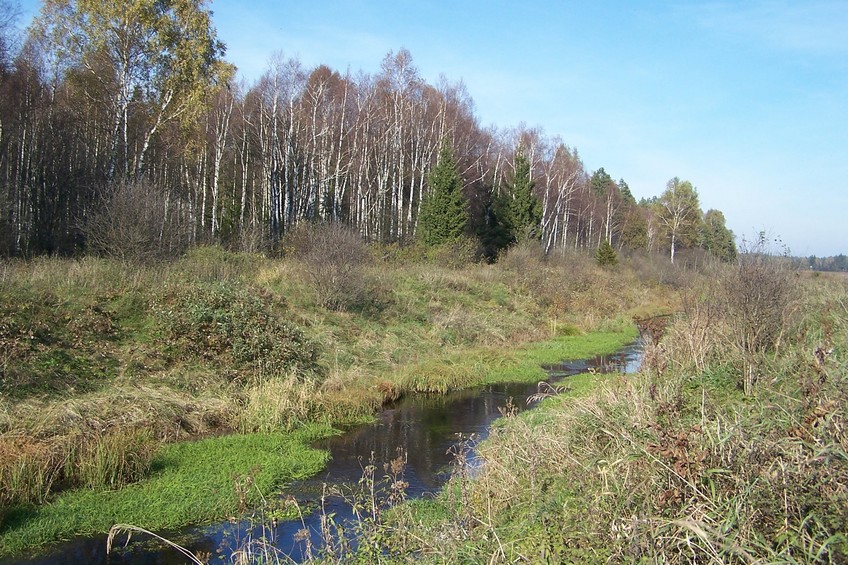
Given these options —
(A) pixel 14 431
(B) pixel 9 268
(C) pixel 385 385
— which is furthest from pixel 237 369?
(B) pixel 9 268

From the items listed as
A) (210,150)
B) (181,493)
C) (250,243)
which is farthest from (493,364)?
(210,150)

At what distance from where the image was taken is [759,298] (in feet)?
38.1

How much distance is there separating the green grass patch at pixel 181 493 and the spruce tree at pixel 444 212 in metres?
25.1

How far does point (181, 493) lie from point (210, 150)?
2970cm

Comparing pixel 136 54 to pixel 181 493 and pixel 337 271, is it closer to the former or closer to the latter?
pixel 337 271

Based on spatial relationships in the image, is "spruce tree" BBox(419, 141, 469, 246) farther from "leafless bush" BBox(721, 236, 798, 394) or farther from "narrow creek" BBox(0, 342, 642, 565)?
"leafless bush" BBox(721, 236, 798, 394)

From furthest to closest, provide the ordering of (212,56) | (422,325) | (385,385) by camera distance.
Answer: (212,56)
(422,325)
(385,385)

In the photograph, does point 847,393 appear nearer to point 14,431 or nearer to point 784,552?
point 784,552

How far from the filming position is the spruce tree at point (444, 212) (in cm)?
3588

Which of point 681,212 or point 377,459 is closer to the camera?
point 377,459

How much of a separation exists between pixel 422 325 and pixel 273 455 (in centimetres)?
1176

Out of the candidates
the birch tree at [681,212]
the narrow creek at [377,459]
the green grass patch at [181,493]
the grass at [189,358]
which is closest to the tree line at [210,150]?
the grass at [189,358]

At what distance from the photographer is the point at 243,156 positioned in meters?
37.2

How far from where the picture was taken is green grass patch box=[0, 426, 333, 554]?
763 centimetres
